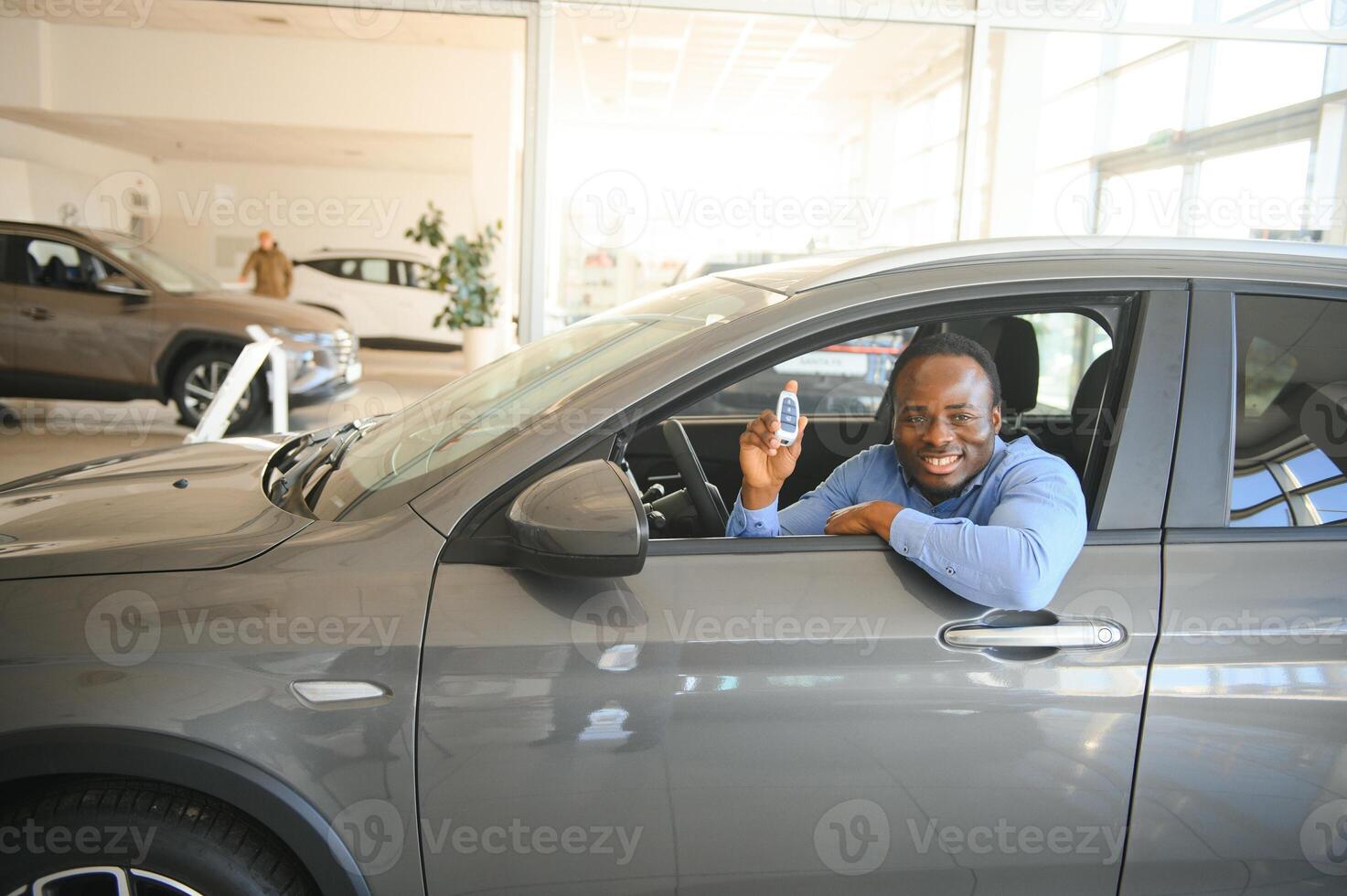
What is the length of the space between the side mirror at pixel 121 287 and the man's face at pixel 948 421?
24.6ft

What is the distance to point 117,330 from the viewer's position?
7773 millimetres

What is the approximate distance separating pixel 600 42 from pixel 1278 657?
683 cm

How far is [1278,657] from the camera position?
1611 millimetres

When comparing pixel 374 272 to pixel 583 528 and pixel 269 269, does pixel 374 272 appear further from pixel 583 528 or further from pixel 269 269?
pixel 583 528

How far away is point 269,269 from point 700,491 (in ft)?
37.7

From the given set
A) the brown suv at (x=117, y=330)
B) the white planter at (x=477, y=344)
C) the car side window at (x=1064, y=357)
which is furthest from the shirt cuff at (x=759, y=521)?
the white planter at (x=477, y=344)

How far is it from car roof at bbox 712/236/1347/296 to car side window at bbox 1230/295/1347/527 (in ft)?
0.33

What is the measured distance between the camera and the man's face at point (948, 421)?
1933 millimetres

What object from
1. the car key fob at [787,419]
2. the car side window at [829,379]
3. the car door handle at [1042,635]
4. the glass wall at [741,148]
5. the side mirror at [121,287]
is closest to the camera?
the car door handle at [1042,635]

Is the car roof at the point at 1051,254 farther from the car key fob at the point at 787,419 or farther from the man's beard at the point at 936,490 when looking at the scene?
the man's beard at the point at 936,490

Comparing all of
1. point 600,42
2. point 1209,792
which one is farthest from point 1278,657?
point 600,42

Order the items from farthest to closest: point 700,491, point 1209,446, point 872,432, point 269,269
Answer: point 269,269 < point 872,432 < point 700,491 < point 1209,446

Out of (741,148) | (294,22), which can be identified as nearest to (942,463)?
(741,148)

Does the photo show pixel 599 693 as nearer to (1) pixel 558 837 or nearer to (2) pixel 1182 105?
(1) pixel 558 837
